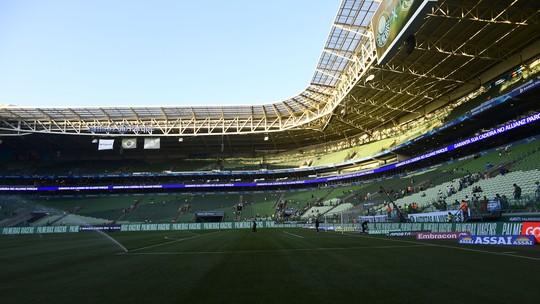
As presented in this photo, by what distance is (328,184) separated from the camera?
70.5 m

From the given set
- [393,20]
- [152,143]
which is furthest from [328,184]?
[393,20]

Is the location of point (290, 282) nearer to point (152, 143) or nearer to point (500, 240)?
point (500, 240)

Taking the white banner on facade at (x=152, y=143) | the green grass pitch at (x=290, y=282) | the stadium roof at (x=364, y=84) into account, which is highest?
the stadium roof at (x=364, y=84)

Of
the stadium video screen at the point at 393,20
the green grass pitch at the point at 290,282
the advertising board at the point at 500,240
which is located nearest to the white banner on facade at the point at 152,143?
the stadium video screen at the point at 393,20

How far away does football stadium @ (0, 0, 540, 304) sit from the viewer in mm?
7996

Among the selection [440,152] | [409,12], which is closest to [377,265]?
[409,12]

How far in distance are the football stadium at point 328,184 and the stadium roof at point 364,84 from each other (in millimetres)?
248

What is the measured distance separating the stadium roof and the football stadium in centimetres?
25

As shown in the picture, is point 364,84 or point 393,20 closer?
point 393,20

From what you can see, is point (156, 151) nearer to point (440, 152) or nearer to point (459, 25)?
point (440, 152)

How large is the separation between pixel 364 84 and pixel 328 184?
32.2 metres

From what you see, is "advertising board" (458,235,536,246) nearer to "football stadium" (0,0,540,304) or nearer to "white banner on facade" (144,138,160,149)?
"football stadium" (0,0,540,304)

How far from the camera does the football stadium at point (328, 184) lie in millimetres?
7996

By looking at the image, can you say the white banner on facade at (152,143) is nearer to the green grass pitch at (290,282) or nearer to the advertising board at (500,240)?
the advertising board at (500,240)
